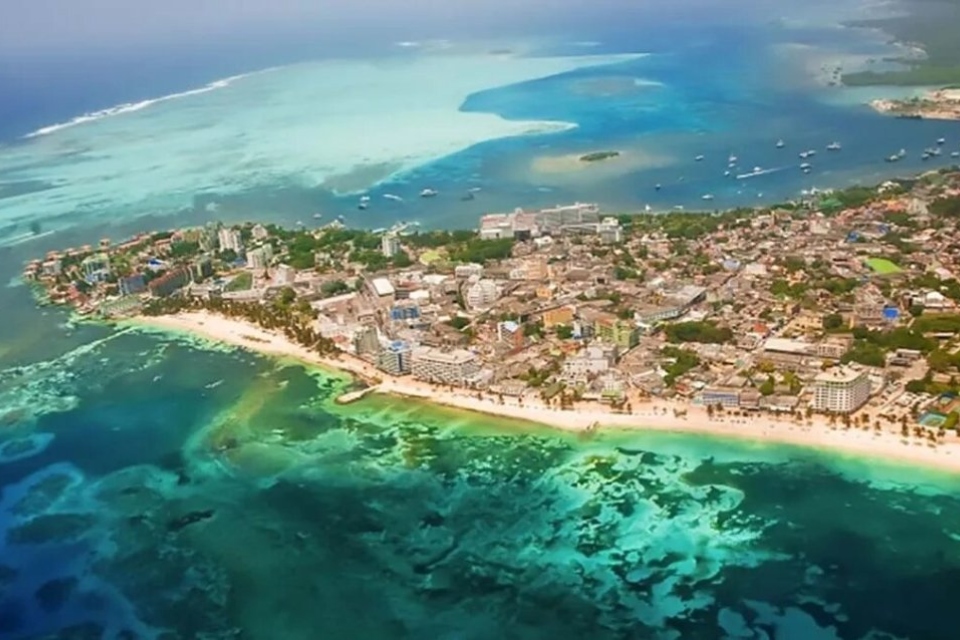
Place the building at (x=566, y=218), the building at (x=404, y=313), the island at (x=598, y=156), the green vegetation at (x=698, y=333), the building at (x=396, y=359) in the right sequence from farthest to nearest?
the island at (x=598, y=156)
the building at (x=566, y=218)
the building at (x=404, y=313)
the green vegetation at (x=698, y=333)
the building at (x=396, y=359)

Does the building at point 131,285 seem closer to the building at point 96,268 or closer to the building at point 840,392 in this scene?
the building at point 96,268

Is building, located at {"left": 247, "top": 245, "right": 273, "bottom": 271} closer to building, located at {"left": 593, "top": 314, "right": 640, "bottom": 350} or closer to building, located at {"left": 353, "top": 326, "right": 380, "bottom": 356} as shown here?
building, located at {"left": 353, "top": 326, "right": 380, "bottom": 356}

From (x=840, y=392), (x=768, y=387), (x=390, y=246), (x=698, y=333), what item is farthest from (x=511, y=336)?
(x=390, y=246)

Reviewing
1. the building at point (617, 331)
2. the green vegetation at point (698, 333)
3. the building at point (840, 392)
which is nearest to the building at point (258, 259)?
Result: the building at point (617, 331)

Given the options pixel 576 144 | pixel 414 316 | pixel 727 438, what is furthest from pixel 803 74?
pixel 727 438

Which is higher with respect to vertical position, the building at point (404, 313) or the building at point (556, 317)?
the building at point (404, 313)

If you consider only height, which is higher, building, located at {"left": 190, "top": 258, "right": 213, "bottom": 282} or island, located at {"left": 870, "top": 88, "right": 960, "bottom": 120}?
island, located at {"left": 870, "top": 88, "right": 960, "bottom": 120}

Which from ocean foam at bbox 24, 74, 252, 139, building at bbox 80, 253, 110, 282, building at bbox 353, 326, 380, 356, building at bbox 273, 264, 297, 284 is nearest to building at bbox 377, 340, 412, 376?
building at bbox 353, 326, 380, 356
